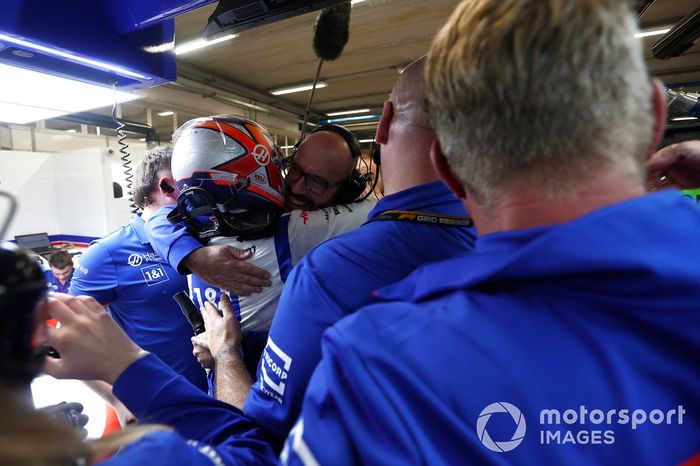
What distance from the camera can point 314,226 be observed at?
5.01 feet

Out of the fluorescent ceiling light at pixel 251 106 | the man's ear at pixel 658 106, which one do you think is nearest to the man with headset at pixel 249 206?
the man's ear at pixel 658 106

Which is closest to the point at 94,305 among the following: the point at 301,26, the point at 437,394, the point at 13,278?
the point at 13,278

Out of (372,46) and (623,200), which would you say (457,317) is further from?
(372,46)

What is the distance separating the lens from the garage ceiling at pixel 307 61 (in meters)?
5.11

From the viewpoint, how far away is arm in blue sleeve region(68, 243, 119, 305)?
2107mm

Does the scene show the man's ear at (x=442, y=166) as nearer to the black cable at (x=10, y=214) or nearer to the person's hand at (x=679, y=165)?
the black cable at (x=10, y=214)

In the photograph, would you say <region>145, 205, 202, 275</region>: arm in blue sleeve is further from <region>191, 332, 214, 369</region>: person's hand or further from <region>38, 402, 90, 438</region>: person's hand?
<region>38, 402, 90, 438</region>: person's hand

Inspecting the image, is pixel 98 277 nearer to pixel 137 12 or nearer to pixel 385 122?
pixel 137 12

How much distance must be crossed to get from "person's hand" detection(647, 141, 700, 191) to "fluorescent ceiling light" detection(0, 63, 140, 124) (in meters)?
1.88

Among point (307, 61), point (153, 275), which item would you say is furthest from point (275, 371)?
point (307, 61)

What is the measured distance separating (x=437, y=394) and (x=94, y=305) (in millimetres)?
697

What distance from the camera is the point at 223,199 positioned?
1.48m

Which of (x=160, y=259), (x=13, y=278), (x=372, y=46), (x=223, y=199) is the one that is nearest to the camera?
(x=13, y=278)

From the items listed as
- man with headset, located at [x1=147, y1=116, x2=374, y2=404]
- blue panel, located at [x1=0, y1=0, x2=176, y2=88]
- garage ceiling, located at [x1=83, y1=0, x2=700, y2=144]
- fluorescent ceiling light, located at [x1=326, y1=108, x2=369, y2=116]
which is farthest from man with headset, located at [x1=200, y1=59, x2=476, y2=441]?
fluorescent ceiling light, located at [x1=326, y1=108, x2=369, y2=116]
